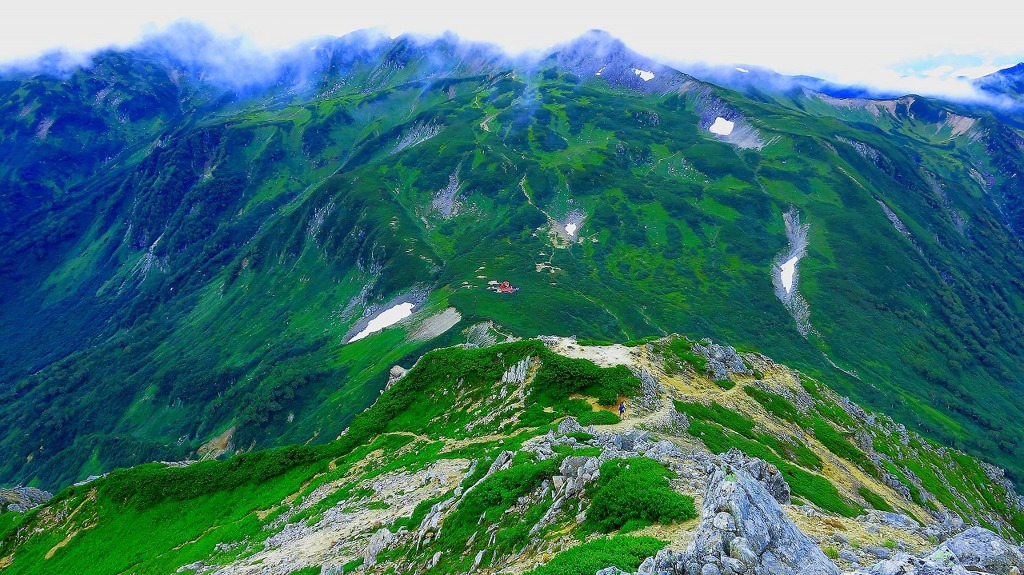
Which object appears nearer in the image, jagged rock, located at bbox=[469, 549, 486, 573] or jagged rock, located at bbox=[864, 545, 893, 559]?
jagged rock, located at bbox=[864, 545, 893, 559]

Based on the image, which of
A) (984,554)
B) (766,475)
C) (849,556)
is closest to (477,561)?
(849,556)

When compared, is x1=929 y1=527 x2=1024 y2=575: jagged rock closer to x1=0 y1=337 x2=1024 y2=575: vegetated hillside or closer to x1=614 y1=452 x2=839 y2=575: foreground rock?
x1=0 y1=337 x2=1024 y2=575: vegetated hillside

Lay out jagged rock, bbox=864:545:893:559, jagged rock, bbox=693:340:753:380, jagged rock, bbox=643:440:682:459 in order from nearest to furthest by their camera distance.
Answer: jagged rock, bbox=864:545:893:559, jagged rock, bbox=643:440:682:459, jagged rock, bbox=693:340:753:380

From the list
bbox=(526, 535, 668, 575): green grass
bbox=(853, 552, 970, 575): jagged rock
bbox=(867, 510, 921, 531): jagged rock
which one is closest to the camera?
bbox=(853, 552, 970, 575): jagged rock

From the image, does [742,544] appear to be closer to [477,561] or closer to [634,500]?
[634,500]

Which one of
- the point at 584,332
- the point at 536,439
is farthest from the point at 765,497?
the point at 584,332

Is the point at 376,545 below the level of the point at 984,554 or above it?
below

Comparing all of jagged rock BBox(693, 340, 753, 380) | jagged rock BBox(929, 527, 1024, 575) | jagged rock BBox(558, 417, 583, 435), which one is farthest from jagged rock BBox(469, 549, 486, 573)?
jagged rock BBox(693, 340, 753, 380)

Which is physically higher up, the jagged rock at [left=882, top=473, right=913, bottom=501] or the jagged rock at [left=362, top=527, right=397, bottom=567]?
the jagged rock at [left=362, top=527, right=397, bottom=567]
